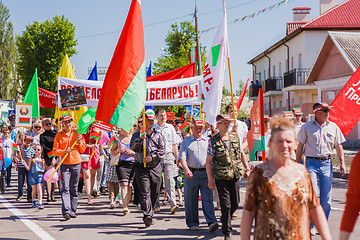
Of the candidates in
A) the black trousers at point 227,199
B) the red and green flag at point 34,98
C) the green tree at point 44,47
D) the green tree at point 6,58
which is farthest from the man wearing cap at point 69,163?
the green tree at point 6,58

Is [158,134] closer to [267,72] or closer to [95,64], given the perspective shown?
[95,64]

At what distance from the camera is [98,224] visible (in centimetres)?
961

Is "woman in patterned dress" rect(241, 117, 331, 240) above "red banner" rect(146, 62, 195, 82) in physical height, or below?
below

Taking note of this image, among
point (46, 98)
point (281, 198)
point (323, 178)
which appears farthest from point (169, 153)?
point (46, 98)

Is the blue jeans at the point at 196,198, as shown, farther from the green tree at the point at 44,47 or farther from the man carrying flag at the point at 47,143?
the green tree at the point at 44,47

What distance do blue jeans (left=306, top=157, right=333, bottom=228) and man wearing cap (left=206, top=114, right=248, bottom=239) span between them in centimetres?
104

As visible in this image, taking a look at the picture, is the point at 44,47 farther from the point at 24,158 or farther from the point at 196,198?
the point at 196,198

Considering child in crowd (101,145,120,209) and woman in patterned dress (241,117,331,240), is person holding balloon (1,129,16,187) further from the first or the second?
woman in patterned dress (241,117,331,240)

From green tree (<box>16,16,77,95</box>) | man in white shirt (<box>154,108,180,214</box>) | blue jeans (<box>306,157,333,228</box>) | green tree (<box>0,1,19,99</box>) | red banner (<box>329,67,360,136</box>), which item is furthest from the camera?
green tree (<box>0,1,19,99</box>)

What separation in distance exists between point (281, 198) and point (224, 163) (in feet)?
13.2

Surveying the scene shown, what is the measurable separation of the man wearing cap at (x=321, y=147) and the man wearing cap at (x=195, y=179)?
1.56 meters

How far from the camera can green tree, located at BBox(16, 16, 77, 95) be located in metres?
51.5

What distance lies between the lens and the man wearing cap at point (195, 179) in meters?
8.69

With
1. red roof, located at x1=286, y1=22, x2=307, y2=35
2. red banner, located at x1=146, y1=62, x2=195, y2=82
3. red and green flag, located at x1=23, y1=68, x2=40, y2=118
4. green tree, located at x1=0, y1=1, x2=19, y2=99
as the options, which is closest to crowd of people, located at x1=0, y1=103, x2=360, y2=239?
red banner, located at x1=146, y1=62, x2=195, y2=82
